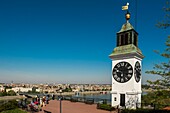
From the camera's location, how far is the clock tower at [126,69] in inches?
781

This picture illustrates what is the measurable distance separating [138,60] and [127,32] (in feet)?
10.6

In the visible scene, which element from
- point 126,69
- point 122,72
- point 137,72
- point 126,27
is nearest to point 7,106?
point 122,72

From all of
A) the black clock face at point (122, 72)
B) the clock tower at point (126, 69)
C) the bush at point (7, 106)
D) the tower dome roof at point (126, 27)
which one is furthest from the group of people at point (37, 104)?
Answer: the tower dome roof at point (126, 27)

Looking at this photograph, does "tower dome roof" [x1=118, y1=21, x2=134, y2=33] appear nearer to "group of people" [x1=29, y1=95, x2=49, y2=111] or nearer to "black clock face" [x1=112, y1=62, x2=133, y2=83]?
"black clock face" [x1=112, y1=62, x2=133, y2=83]

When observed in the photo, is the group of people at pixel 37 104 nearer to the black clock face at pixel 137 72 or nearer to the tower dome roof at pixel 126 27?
the black clock face at pixel 137 72

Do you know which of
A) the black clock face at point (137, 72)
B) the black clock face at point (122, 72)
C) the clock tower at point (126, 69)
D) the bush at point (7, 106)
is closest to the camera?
the bush at point (7, 106)

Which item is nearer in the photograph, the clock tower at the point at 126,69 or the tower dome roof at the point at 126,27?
the clock tower at the point at 126,69

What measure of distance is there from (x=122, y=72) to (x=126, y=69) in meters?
0.57

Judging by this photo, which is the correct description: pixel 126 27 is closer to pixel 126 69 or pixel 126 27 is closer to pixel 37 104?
pixel 126 69

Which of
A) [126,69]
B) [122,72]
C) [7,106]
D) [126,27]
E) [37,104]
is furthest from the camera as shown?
[37,104]

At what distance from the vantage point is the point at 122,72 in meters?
20.8

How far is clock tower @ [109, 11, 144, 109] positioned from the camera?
65.1 ft

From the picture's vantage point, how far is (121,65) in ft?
68.7

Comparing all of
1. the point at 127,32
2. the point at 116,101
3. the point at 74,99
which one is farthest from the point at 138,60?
the point at 74,99
